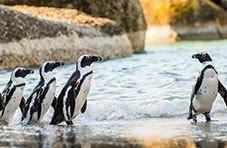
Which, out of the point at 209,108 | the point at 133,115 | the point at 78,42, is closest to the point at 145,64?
the point at 78,42

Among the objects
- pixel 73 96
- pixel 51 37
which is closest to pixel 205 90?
pixel 73 96

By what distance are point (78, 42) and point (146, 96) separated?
905cm

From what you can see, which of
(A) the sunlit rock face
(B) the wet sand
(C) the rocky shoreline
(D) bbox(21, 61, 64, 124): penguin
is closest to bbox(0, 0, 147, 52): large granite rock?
(C) the rocky shoreline

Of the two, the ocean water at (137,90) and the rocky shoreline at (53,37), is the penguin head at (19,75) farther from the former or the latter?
the rocky shoreline at (53,37)

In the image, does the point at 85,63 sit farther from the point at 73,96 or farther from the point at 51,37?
the point at 51,37

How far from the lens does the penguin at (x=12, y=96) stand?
1114 cm

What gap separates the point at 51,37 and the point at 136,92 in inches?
299

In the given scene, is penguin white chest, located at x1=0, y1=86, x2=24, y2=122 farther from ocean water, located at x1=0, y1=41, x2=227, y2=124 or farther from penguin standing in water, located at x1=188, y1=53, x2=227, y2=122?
penguin standing in water, located at x1=188, y1=53, x2=227, y2=122

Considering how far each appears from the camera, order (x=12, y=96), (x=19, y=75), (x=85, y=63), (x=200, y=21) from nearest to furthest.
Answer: (x=85, y=63), (x=12, y=96), (x=19, y=75), (x=200, y=21)

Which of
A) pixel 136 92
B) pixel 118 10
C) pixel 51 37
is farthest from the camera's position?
pixel 118 10

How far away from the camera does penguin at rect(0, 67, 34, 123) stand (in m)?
11.1

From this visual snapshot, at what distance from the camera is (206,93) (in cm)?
1075

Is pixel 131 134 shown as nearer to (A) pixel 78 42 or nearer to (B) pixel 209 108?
(B) pixel 209 108

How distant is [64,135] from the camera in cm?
890
